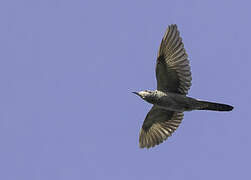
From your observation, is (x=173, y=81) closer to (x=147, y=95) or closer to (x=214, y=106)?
(x=147, y=95)

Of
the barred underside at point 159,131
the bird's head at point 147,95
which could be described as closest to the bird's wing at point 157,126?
the barred underside at point 159,131

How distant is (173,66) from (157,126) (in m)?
2.36

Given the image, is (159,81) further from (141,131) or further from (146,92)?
(141,131)

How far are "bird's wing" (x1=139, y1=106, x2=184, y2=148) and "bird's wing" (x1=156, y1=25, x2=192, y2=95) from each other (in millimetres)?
1215

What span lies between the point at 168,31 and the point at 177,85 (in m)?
1.74

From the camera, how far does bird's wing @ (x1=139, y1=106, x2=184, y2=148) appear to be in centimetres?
1877

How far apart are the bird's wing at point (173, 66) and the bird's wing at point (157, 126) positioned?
1215 millimetres

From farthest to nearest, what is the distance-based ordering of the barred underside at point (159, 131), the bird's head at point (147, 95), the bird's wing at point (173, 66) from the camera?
the barred underside at point (159, 131) < the bird's wing at point (173, 66) < the bird's head at point (147, 95)

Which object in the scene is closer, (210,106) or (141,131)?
(210,106)

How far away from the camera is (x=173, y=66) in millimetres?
17844

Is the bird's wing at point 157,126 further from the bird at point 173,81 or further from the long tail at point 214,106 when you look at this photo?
the long tail at point 214,106

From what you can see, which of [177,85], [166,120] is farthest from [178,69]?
[166,120]

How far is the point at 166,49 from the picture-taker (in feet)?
58.9

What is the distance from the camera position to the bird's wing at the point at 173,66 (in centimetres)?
1775
